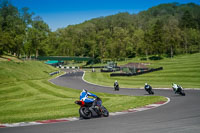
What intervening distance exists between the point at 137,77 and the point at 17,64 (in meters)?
33.1

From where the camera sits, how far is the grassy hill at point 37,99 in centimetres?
1634

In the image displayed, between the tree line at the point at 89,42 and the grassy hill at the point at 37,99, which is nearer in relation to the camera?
the grassy hill at the point at 37,99

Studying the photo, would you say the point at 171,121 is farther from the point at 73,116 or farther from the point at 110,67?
the point at 110,67

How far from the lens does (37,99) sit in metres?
26.6

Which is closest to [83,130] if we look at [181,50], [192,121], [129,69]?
[192,121]

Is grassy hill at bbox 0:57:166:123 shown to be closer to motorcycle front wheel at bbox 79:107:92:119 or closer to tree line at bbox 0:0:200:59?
motorcycle front wheel at bbox 79:107:92:119

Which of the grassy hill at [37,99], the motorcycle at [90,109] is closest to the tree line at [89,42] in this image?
the grassy hill at [37,99]

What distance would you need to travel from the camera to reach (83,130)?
10.5 metres

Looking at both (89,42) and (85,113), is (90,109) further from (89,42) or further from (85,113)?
(89,42)

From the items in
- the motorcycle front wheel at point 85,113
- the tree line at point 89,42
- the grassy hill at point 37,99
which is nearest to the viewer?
the motorcycle front wheel at point 85,113

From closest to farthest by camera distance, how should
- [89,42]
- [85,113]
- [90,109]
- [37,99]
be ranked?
[85,113], [90,109], [37,99], [89,42]

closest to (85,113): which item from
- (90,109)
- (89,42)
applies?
(90,109)

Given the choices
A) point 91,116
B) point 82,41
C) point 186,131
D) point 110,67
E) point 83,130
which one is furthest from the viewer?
point 82,41

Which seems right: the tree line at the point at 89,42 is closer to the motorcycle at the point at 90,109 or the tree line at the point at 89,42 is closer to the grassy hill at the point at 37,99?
the grassy hill at the point at 37,99
